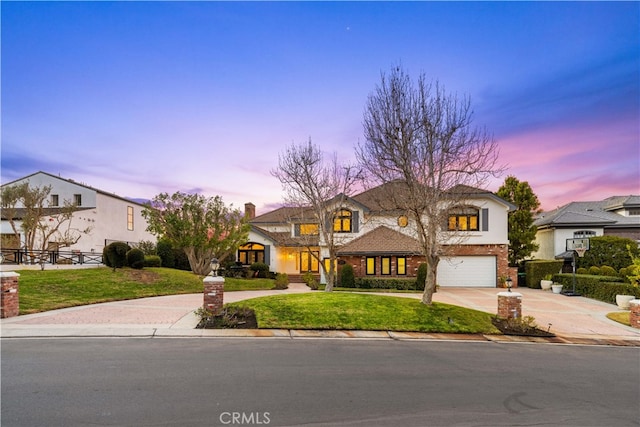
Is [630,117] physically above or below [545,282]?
above

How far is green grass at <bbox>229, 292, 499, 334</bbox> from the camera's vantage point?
11898 mm

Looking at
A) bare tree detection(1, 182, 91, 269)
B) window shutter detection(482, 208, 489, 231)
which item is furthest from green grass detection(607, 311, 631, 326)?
bare tree detection(1, 182, 91, 269)

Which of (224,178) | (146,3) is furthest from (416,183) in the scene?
(224,178)

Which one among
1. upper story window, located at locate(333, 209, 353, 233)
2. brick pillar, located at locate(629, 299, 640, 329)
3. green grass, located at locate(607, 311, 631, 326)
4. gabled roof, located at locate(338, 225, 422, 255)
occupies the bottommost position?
green grass, located at locate(607, 311, 631, 326)

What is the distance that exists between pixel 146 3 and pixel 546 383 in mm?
17936

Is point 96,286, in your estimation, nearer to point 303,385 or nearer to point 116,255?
point 116,255

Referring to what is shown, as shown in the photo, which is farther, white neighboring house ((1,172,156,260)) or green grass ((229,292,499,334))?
white neighboring house ((1,172,156,260))

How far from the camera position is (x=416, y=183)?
1314cm

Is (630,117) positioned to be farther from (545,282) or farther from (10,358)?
(10,358)

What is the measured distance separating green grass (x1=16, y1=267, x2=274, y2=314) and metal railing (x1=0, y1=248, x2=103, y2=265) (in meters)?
5.57

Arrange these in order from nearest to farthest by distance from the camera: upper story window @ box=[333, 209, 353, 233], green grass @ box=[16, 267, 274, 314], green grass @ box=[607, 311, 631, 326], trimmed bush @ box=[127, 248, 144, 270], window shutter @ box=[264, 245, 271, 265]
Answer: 1. green grass @ box=[607, 311, 631, 326]
2. green grass @ box=[16, 267, 274, 314]
3. trimmed bush @ box=[127, 248, 144, 270]
4. upper story window @ box=[333, 209, 353, 233]
5. window shutter @ box=[264, 245, 271, 265]

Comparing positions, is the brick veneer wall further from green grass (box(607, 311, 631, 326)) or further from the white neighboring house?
the white neighboring house

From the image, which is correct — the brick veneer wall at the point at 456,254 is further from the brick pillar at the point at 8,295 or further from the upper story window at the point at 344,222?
the brick pillar at the point at 8,295

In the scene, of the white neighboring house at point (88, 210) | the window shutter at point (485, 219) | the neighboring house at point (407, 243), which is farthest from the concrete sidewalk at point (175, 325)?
the white neighboring house at point (88, 210)
